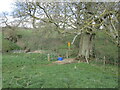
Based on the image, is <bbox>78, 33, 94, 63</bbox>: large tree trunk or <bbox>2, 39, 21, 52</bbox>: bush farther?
<bbox>2, 39, 21, 52</bbox>: bush

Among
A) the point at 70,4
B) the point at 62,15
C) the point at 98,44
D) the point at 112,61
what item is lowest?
the point at 112,61

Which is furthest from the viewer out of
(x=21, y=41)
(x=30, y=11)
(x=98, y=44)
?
(x=21, y=41)

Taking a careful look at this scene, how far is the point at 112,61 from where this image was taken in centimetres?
1148

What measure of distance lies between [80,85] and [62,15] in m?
5.03

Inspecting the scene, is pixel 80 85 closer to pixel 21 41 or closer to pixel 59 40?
pixel 59 40

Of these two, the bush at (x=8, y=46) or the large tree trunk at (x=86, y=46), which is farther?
the bush at (x=8, y=46)

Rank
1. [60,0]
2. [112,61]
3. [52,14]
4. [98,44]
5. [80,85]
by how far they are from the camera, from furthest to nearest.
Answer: [98,44] → [112,61] → [52,14] → [60,0] → [80,85]

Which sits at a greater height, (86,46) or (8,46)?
(86,46)

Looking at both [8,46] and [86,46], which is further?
[8,46]

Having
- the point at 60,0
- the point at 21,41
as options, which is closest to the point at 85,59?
the point at 60,0

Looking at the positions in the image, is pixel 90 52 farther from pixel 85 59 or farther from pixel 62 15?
pixel 62 15

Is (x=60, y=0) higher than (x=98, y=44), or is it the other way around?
(x=60, y=0)

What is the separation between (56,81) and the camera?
4.86m

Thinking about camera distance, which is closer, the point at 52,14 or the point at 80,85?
the point at 80,85
